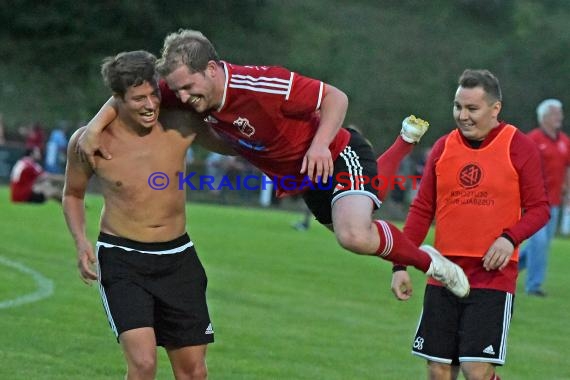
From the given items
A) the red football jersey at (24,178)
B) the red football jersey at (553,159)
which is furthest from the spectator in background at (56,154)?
the red football jersey at (553,159)

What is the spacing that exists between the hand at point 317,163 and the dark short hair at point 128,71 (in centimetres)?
90

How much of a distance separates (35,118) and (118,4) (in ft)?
22.1

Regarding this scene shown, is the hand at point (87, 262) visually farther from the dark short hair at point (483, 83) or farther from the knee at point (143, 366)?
the dark short hair at point (483, 83)

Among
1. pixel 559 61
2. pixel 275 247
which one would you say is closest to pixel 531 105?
pixel 559 61

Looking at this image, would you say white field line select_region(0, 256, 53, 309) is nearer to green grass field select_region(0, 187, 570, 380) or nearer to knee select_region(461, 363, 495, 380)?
green grass field select_region(0, 187, 570, 380)

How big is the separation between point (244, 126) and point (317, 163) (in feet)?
1.82

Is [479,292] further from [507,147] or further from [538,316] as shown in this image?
[538,316]

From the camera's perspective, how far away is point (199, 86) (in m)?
6.86

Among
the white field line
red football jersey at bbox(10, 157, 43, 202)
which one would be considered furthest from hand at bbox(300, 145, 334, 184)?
red football jersey at bbox(10, 157, 43, 202)

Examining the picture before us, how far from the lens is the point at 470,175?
7.20 metres

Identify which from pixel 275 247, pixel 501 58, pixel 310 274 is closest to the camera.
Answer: pixel 310 274

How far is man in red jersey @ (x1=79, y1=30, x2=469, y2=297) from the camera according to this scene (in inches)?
270

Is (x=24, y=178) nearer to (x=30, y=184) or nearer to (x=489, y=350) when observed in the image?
(x=30, y=184)

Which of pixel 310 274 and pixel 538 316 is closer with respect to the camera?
pixel 538 316
